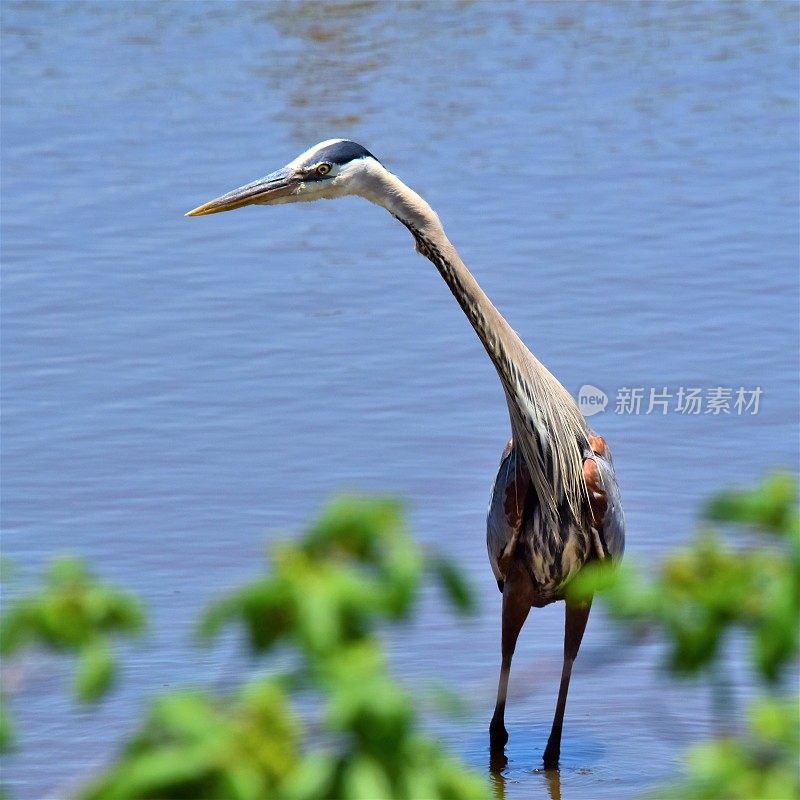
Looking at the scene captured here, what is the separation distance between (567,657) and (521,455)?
0.64 metres

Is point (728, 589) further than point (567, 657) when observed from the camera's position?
No

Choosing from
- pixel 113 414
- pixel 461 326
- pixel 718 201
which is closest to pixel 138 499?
pixel 113 414

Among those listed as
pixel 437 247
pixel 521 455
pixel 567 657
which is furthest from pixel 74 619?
pixel 567 657

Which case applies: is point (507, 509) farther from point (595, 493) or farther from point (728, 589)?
point (728, 589)

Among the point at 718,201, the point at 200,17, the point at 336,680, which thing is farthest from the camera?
the point at 200,17

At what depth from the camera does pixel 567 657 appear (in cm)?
518

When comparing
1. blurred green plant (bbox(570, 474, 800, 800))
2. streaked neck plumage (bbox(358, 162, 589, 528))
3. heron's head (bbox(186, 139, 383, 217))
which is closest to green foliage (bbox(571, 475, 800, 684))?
blurred green plant (bbox(570, 474, 800, 800))

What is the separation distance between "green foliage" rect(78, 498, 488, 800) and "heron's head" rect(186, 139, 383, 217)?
323 cm

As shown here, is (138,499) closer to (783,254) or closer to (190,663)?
(190,663)

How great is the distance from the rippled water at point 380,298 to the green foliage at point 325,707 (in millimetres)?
2883

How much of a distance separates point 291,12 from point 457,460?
31.3 ft

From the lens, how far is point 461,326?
913 centimetres

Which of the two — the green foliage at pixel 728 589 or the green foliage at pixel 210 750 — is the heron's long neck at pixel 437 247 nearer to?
the green foliage at pixel 728 589

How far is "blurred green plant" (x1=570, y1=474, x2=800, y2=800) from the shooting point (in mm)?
1532
